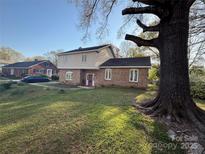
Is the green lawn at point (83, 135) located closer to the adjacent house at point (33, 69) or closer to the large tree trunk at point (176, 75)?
the large tree trunk at point (176, 75)

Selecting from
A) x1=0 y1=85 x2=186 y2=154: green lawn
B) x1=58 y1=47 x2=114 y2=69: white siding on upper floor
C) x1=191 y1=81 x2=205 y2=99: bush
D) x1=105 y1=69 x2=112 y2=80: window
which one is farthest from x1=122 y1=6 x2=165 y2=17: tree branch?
x1=58 y1=47 x2=114 y2=69: white siding on upper floor

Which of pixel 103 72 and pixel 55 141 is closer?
pixel 55 141

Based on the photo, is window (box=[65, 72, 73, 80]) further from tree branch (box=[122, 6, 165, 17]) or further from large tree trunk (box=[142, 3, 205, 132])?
large tree trunk (box=[142, 3, 205, 132])

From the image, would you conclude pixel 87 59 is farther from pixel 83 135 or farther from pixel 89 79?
pixel 83 135

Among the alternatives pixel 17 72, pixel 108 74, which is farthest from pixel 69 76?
pixel 17 72

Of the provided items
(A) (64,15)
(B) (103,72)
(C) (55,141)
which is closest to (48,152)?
(C) (55,141)

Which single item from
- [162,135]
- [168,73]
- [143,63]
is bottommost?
[162,135]

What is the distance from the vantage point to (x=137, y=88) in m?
19.6

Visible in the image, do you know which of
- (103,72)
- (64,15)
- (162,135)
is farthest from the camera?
(103,72)

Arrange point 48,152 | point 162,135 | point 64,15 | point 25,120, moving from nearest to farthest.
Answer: point 48,152 → point 162,135 → point 25,120 → point 64,15

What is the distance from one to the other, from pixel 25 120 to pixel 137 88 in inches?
626

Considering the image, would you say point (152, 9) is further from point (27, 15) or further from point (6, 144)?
point (27, 15)

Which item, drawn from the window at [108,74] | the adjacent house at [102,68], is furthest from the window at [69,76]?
the window at [108,74]

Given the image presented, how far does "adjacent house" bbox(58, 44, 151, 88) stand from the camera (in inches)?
782
